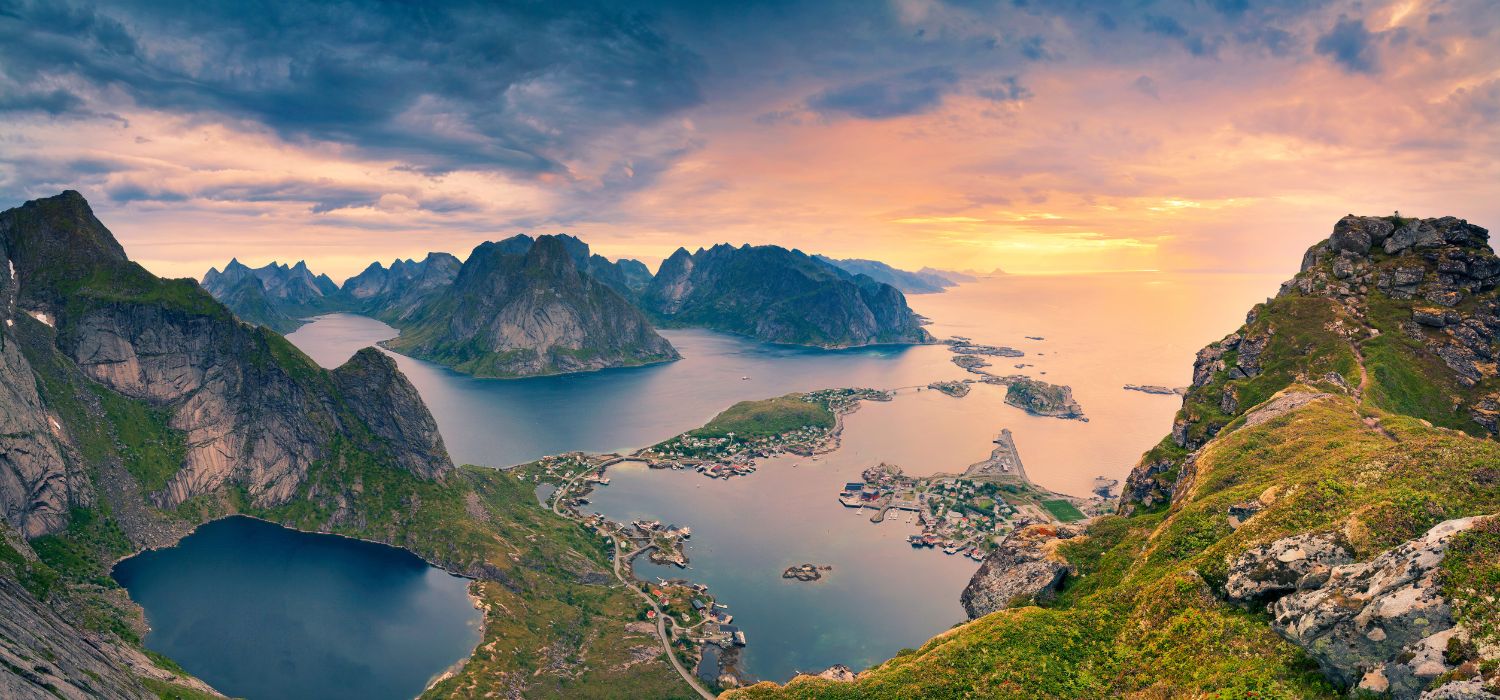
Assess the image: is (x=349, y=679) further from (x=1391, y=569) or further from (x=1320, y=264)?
(x=1320, y=264)

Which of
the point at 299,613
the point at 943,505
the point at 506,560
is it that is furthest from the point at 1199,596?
the point at 299,613

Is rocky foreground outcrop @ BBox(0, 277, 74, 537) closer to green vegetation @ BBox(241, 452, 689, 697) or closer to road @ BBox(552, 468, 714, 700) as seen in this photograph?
green vegetation @ BBox(241, 452, 689, 697)

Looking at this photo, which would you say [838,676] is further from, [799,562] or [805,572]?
[799,562]

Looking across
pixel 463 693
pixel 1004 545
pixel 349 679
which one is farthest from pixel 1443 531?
pixel 349 679

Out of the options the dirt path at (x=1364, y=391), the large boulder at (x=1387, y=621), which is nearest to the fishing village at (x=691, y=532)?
the dirt path at (x=1364, y=391)

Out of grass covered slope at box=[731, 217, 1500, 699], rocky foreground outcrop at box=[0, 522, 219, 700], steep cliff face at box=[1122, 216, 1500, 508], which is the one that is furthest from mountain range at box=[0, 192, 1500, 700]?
rocky foreground outcrop at box=[0, 522, 219, 700]

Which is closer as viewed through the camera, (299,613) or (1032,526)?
(1032,526)
